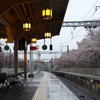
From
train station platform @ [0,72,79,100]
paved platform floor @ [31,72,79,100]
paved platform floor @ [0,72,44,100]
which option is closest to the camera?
paved platform floor @ [31,72,79,100]

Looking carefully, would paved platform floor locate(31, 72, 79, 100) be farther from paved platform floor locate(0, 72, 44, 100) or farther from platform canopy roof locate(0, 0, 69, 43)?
platform canopy roof locate(0, 0, 69, 43)

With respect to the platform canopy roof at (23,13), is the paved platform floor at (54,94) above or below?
below

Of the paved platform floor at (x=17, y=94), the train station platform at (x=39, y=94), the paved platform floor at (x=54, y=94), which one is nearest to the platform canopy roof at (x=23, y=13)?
the paved platform floor at (x=17, y=94)

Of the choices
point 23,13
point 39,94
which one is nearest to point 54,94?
point 39,94

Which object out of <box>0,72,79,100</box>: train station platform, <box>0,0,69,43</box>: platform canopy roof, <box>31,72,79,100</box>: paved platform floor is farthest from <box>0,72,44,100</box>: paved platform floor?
<box>0,0,69,43</box>: platform canopy roof

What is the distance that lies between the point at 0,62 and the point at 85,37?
88.6 ft

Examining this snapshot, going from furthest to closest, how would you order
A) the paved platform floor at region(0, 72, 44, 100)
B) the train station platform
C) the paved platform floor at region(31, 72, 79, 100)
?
the paved platform floor at region(0, 72, 44, 100) < the train station platform < the paved platform floor at region(31, 72, 79, 100)

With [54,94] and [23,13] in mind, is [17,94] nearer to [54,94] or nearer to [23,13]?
[54,94]

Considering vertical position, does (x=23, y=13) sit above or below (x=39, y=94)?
above

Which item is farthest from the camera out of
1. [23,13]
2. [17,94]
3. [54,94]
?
[23,13]

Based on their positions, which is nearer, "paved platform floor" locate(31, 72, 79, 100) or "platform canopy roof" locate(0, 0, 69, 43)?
"platform canopy roof" locate(0, 0, 69, 43)

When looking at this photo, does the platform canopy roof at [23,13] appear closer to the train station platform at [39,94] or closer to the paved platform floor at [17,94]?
the paved platform floor at [17,94]

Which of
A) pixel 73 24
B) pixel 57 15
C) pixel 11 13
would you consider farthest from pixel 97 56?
pixel 11 13

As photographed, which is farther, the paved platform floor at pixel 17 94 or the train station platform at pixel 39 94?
the paved platform floor at pixel 17 94
